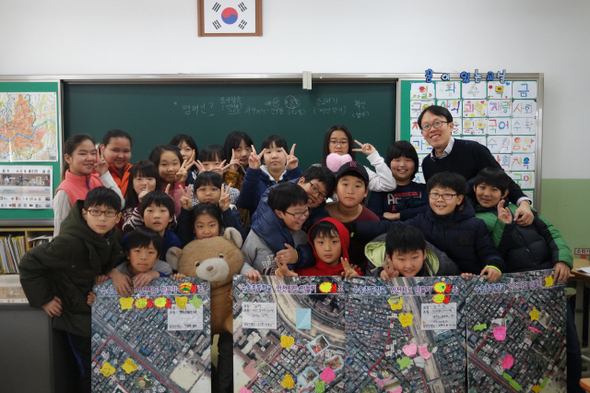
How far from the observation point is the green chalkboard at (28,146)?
370 cm

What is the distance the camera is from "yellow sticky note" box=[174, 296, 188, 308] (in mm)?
1807

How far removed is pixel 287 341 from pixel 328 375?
0.23 metres

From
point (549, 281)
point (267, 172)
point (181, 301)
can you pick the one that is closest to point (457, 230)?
point (549, 281)

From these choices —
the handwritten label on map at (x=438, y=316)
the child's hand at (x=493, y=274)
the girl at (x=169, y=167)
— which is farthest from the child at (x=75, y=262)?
the child's hand at (x=493, y=274)

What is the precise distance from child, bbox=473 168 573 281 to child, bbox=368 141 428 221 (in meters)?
0.37

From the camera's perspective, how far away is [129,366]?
180 cm

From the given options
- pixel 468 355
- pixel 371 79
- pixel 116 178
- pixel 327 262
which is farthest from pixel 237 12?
pixel 468 355

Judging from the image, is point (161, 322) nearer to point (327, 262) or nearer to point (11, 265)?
point (327, 262)

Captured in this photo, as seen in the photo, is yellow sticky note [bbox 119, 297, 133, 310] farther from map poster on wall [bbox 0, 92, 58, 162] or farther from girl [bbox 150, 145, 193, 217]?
map poster on wall [bbox 0, 92, 58, 162]

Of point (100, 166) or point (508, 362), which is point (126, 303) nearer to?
point (100, 166)

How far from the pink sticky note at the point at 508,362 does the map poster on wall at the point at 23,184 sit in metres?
3.71

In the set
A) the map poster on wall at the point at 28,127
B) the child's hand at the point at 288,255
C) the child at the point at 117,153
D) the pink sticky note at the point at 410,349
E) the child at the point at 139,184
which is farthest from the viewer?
the map poster on wall at the point at 28,127

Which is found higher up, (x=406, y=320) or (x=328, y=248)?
(x=328, y=248)

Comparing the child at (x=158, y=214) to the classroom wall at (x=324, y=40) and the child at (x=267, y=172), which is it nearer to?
the child at (x=267, y=172)
